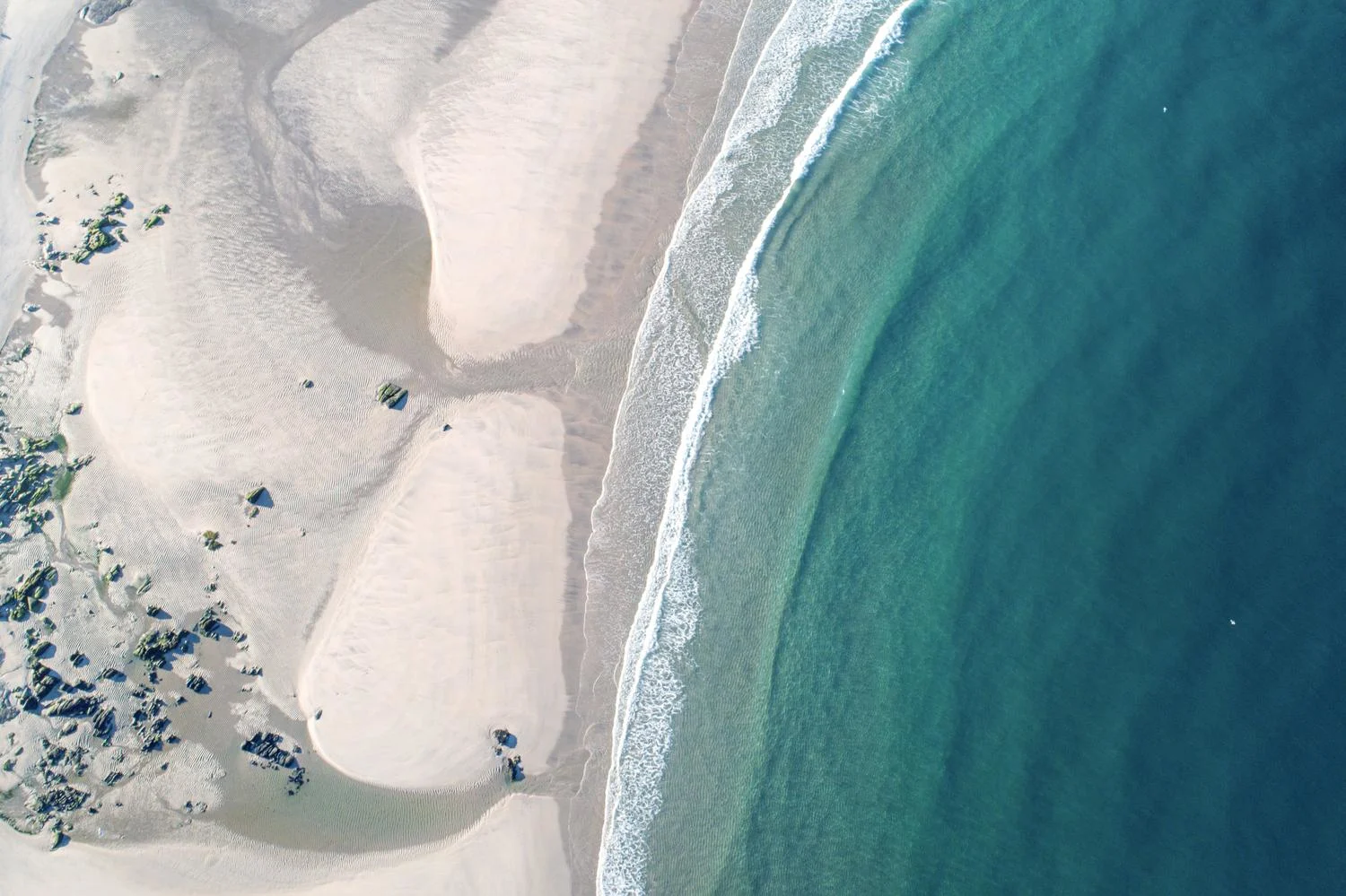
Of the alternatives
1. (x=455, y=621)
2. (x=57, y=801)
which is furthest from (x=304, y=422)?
(x=57, y=801)

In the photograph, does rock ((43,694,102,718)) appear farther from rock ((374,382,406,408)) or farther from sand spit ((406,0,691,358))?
sand spit ((406,0,691,358))

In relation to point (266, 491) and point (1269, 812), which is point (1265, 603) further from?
point (266, 491)

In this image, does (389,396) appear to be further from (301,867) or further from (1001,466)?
(1001,466)

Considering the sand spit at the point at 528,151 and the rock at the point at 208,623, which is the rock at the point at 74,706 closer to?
the rock at the point at 208,623

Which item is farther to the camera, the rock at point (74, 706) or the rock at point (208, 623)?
the rock at point (208, 623)

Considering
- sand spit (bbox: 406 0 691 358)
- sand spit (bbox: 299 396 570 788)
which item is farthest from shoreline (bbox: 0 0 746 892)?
sand spit (bbox: 406 0 691 358)

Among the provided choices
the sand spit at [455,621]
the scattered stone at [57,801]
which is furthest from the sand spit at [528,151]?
the scattered stone at [57,801]
